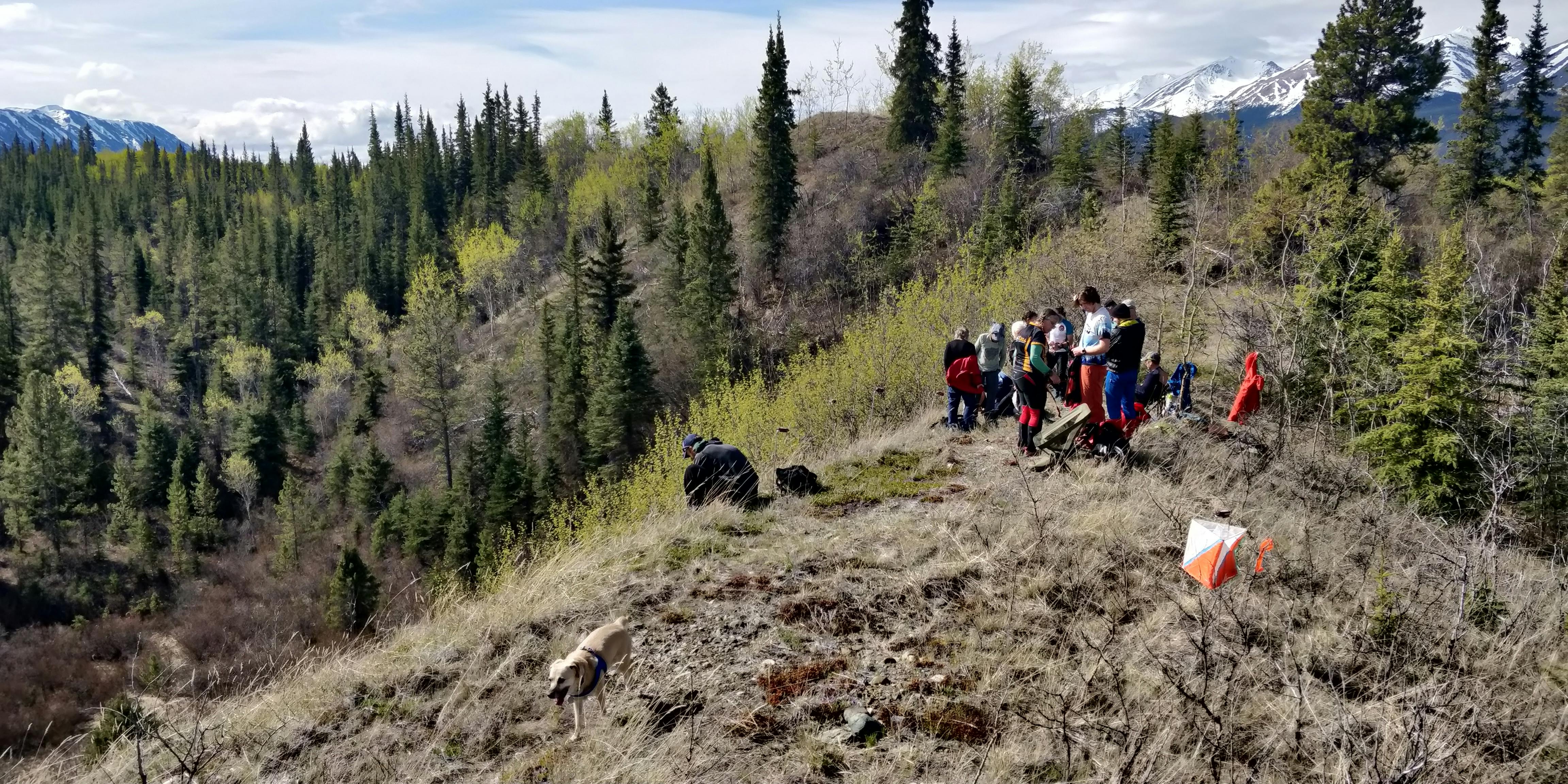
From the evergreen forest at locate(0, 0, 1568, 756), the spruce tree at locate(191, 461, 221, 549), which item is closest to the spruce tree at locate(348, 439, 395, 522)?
the evergreen forest at locate(0, 0, 1568, 756)

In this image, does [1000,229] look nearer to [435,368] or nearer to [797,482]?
[797,482]

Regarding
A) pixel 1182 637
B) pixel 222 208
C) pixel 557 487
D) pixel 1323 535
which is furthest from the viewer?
pixel 222 208

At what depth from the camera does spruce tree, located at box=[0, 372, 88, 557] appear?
44188 millimetres

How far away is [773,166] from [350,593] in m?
32.2

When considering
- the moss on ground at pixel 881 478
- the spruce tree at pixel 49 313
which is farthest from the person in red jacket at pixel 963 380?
the spruce tree at pixel 49 313

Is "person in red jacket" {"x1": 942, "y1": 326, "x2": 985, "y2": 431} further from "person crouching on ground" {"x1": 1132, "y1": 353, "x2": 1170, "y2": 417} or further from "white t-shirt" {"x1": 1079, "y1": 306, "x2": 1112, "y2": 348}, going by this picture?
"white t-shirt" {"x1": 1079, "y1": 306, "x2": 1112, "y2": 348}

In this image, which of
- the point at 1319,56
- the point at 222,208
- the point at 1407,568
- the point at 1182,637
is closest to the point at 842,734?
the point at 1182,637

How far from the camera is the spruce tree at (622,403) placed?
36.0 metres

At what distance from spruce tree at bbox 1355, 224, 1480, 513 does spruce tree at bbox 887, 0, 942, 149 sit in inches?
1737

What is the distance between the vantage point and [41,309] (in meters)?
58.6

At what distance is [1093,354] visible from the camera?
755 cm

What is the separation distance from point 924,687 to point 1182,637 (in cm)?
160

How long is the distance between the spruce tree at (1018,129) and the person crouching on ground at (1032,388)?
3672cm

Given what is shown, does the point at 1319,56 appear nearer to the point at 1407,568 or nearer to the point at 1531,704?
the point at 1407,568
